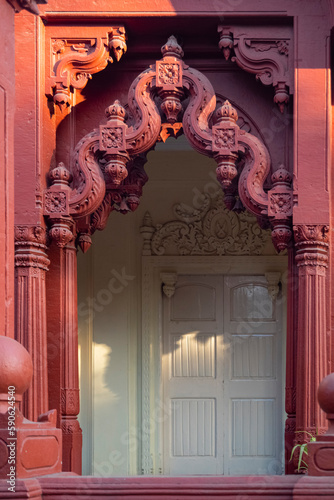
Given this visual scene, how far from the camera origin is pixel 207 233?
9.86m

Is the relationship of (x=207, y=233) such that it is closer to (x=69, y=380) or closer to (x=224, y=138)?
(x=224, y=138)

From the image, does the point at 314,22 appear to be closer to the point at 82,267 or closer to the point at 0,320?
the point at 0,320

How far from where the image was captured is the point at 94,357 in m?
9.73

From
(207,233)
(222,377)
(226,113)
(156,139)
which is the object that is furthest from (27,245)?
(222,377)

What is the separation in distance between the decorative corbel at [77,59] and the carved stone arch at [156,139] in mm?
303

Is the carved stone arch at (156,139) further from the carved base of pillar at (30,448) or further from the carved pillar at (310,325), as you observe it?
the carved base of pillar at (30,448)

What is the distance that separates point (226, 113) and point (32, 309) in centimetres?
201

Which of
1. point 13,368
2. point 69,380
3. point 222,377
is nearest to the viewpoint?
point 13,368

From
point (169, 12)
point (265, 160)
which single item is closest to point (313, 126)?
point (265, 160)

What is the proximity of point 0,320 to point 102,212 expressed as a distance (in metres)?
2.07

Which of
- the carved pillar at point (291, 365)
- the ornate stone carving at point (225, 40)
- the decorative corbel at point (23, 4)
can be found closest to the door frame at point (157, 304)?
the carved pillar at point (291, 365)


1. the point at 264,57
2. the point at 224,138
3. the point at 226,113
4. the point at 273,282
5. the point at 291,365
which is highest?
the point at 264,57

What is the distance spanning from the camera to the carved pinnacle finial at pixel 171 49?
7188 millimetres

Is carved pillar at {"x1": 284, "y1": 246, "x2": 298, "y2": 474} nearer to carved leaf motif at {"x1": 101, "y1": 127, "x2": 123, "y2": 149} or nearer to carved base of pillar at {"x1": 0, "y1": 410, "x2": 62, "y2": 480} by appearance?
carved leaf motif at {"x1": 101, "y1": 127, "x2": 123, "y2": 149}
